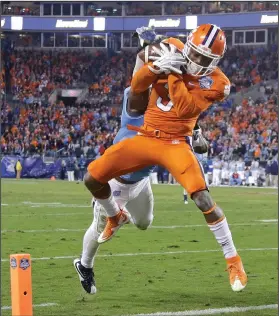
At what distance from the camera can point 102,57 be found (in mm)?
46719

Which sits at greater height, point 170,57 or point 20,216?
point 170,57

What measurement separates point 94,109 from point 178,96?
35.1 metres

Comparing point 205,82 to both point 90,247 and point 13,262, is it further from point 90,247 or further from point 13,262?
point 13,262

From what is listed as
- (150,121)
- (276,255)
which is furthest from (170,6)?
(150,121)

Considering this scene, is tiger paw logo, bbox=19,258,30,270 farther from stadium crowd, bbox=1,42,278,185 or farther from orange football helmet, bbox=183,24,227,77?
stadium crowd, bbox=1,42,278,185

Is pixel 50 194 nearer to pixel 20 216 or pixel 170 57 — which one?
pixel 20 216

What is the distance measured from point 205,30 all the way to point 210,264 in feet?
12.2

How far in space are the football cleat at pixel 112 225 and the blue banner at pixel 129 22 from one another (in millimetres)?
34904

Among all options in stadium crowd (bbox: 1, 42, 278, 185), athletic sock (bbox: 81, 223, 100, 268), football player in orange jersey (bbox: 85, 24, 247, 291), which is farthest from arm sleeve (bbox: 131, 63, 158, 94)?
stadium crowd (bbox: 1, 42, 278, 185)

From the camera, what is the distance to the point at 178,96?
6.83 m

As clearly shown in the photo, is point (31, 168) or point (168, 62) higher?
point (168, 62)

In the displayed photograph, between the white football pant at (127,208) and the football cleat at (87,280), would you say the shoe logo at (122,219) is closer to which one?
the white football pant at (127,208)

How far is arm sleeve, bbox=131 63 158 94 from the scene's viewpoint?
274 inches

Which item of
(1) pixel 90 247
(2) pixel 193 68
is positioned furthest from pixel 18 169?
(2) pixel 193 68
